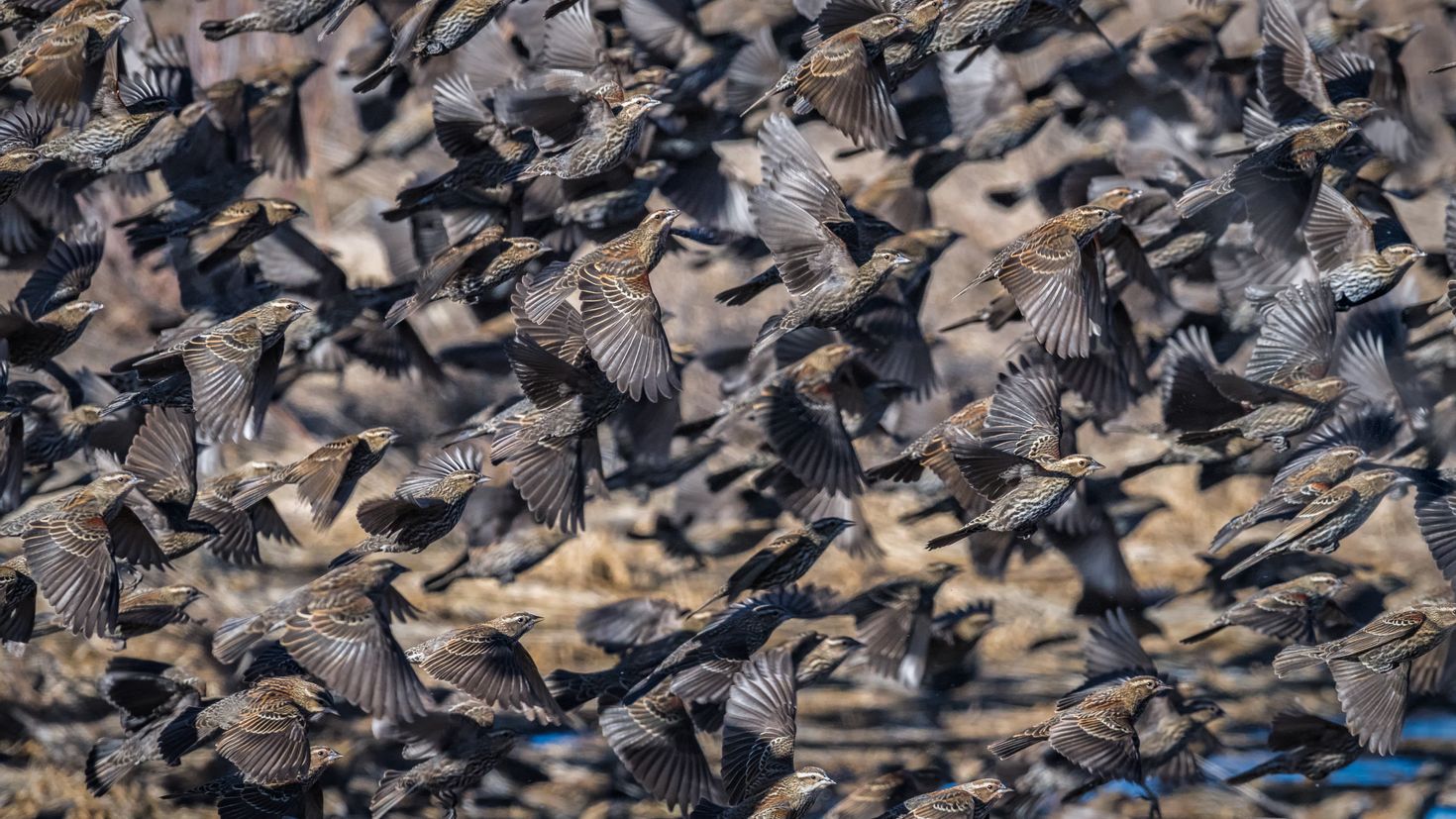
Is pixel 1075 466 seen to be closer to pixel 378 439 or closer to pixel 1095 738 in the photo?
pixel 1095 738

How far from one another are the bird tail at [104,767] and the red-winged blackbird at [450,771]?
80 centimetres

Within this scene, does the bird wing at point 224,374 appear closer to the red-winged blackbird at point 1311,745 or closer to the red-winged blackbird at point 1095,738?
the red-winged blackbird at point 1095,738

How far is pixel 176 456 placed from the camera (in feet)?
15.4

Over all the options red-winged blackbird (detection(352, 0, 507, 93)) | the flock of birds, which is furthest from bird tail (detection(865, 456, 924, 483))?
red-winged blackbird (detection(352, 0, 507, 93))

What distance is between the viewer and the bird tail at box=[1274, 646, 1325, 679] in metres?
4.64

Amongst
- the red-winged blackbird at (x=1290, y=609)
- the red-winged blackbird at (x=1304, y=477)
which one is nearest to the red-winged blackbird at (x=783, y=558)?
the red-winged blackbird at (x=1304, y=477)

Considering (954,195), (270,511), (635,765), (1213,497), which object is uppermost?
(270,511)

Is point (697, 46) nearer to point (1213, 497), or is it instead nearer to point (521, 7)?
point (521, 7)

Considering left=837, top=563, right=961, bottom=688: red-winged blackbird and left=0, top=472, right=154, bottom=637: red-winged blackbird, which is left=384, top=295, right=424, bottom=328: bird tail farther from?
left=837, top=563, right=961, bottom=688: red-winged blackbird

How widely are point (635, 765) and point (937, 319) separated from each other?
510 centimetres

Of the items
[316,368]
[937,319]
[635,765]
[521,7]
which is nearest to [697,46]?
[521,7]

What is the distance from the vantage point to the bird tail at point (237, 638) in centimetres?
482

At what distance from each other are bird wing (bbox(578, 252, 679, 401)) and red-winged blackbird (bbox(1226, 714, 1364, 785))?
2344mm

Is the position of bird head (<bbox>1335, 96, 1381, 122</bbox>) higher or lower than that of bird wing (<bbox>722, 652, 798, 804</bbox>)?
higher
